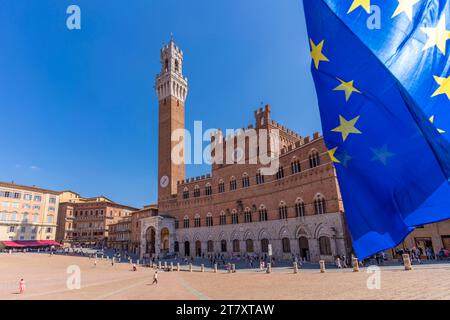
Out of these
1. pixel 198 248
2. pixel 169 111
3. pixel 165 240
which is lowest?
pixel 198 248

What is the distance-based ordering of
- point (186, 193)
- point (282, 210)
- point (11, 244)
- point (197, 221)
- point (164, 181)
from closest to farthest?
point (282, 210), point (197, 221), point (186, 193), point (164, 181), point (11, 244)

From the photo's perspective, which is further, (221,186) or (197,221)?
(197,221)

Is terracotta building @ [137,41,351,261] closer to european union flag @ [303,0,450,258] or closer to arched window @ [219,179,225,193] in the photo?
arched window @ [219,179,225,193]

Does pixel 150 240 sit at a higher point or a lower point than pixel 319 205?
lower

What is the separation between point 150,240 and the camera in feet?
155

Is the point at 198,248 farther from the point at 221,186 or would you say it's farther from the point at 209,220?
the point at 221,186

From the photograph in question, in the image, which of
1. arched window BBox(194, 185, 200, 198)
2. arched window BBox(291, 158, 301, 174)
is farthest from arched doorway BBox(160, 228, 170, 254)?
arched window BBox(291, 158, 301, 174)

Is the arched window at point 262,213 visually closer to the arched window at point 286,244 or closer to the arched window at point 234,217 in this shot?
the arched window at point 286,244

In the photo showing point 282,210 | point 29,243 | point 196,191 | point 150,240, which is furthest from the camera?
point 29,243

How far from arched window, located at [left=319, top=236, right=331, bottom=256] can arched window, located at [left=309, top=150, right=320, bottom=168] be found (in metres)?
7.31

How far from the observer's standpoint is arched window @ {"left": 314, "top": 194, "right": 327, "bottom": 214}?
26.7m

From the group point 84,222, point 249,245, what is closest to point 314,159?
point 249,245

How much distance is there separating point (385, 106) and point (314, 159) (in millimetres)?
25329
